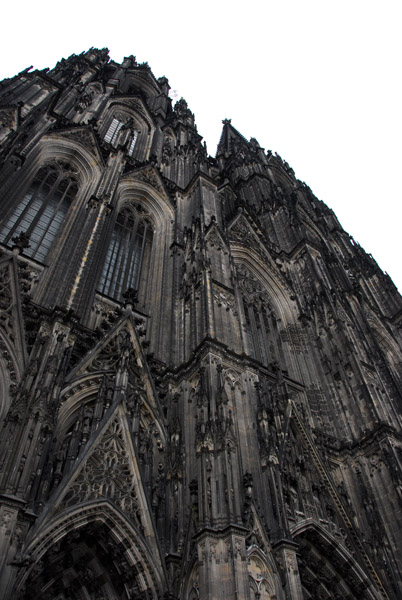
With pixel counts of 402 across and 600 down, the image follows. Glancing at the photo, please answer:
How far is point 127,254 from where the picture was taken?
16.6 metres

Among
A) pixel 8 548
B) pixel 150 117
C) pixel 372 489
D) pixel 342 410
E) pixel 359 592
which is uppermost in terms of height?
pixel 150 117

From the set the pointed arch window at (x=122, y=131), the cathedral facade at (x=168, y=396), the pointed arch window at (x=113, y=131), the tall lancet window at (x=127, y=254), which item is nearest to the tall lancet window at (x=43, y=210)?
the cathedral facade at (x=168, y=396)

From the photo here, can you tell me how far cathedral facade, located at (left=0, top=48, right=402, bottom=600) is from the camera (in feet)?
26.3

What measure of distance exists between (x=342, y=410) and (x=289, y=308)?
5461 millimetres

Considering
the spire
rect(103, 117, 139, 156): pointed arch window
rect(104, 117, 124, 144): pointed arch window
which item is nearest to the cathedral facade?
rect(104, 117, 124, 144): pointed arch window

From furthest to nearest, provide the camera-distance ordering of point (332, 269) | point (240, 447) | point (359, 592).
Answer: point (332, 269)
point (359, 592)
point (240, 447)

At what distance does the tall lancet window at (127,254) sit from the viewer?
49.1 feet

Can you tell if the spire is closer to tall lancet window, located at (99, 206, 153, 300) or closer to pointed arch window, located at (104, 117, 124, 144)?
pointed arch window, located at (104, 117, 124, 144)

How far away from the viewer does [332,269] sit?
76.6ft

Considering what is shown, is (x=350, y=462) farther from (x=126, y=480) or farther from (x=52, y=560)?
(x=52, y=560)

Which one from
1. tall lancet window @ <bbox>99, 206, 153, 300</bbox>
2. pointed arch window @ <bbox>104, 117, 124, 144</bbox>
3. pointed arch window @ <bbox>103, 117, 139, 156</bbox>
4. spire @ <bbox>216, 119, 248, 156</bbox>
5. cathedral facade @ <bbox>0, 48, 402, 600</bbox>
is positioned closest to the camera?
cathedral facade @ <bbox>0, 48, 402, 600</bbox>

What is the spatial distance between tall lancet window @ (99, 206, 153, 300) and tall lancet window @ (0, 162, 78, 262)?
188cm

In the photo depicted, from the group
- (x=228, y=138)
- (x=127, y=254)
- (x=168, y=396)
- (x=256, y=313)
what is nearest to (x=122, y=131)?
(x=127, y=254)

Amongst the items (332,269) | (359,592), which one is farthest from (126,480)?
(332,269)
